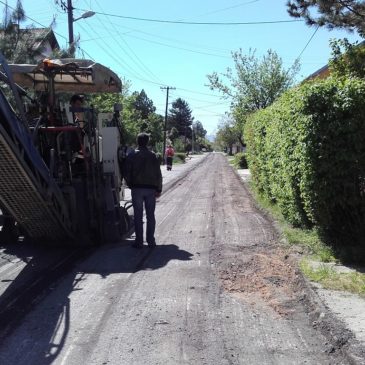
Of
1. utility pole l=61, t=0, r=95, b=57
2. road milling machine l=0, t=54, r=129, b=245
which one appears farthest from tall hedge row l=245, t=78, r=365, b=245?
utility pole l=61, t=0, r=95, b=57

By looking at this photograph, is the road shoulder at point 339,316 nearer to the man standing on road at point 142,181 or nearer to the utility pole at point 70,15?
the man standing on road at point 142,181

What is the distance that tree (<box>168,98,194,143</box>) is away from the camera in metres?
143

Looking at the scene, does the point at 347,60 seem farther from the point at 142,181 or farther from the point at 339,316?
the point at 339,316

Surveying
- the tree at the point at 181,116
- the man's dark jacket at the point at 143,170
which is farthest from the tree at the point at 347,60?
the tree at the point at 181,116

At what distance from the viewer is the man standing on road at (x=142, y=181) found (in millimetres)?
8867

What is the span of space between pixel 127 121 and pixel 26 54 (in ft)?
88.8

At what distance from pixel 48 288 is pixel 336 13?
8.79 meters

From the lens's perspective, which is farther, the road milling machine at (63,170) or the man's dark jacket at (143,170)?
the man's dark jacket at (143,170)

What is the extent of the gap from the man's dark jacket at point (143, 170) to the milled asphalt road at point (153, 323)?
119 cm

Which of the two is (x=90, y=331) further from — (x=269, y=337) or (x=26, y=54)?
(x=26, y=54)

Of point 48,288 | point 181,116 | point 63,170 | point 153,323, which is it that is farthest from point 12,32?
point 181,116

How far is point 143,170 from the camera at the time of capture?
8.85 metres

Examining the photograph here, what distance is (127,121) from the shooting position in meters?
44.5

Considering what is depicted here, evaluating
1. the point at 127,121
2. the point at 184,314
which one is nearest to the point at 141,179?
the point at 184,314
